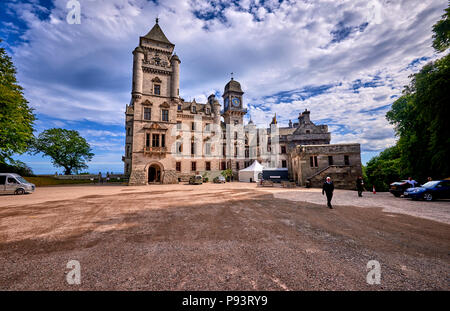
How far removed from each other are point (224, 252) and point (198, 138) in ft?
103

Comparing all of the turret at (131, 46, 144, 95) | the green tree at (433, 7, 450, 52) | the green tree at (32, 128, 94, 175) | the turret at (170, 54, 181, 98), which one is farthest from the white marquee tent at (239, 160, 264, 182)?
the green tree at (32, 128, 94, 175)

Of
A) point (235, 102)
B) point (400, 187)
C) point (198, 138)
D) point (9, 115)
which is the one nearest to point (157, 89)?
point (198, 138)

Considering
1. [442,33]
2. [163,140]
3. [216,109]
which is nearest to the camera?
[442,33]

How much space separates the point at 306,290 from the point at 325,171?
2169 cm

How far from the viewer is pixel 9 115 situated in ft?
52.2

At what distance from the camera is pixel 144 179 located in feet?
80.4

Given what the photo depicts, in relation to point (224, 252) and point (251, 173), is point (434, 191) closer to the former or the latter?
point (224, 252)

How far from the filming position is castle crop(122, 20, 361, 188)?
22491mm

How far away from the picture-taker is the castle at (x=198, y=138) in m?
22.5

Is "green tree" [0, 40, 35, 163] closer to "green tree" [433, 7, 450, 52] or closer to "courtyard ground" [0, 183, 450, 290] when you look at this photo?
"courtyard ground" [0, 183, 450, 290]

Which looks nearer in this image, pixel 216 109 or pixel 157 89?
pixel 157 89

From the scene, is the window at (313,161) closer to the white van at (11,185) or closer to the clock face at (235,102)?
the clock face at (235,102)

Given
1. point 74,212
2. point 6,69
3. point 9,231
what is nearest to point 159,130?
point 6,69

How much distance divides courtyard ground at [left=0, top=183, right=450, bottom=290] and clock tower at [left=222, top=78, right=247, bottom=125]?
36.0 meters
